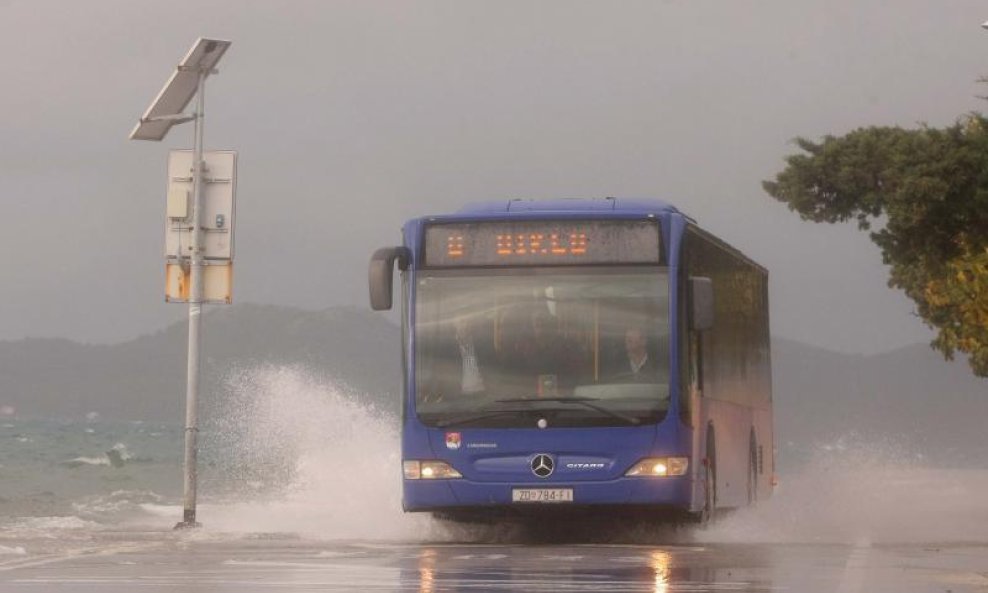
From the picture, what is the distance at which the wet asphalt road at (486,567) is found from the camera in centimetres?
1680

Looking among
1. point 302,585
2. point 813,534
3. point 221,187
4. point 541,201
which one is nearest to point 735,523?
point 813,534

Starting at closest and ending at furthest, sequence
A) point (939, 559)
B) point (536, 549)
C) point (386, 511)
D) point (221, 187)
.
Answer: point (939, 559), point (536, 549), point (221, 187), point (386, 511)

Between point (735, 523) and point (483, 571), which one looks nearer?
point (483, 571)

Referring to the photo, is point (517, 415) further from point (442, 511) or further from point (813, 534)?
point (813, 534)

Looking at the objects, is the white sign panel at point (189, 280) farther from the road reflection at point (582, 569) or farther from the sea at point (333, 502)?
the road reflection at point (582, 569)

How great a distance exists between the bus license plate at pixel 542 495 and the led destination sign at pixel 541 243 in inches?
85.0

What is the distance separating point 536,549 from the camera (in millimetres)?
22547

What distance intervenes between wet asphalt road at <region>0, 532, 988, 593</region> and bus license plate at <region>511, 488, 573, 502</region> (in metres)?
0.45

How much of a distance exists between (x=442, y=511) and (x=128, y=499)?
26.9 meters

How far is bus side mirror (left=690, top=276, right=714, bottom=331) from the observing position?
23.5 meters

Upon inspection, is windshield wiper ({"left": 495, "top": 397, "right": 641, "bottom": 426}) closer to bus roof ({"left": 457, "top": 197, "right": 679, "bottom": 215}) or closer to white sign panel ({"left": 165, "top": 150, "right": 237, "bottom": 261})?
bus roof ({"left": 457, "top": 197, "right": 679, "bottom": 215})

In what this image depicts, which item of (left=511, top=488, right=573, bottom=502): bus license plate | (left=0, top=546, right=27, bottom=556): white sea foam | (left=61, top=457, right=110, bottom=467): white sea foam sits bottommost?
(left=0, top=546, right=27, bottom=556): white sea foam

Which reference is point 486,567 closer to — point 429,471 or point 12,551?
point 429,471

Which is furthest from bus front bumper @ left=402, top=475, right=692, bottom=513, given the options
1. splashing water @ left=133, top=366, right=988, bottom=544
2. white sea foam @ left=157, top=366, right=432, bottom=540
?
white sea foam @ left=157, top=366, right=432, bottom=540
